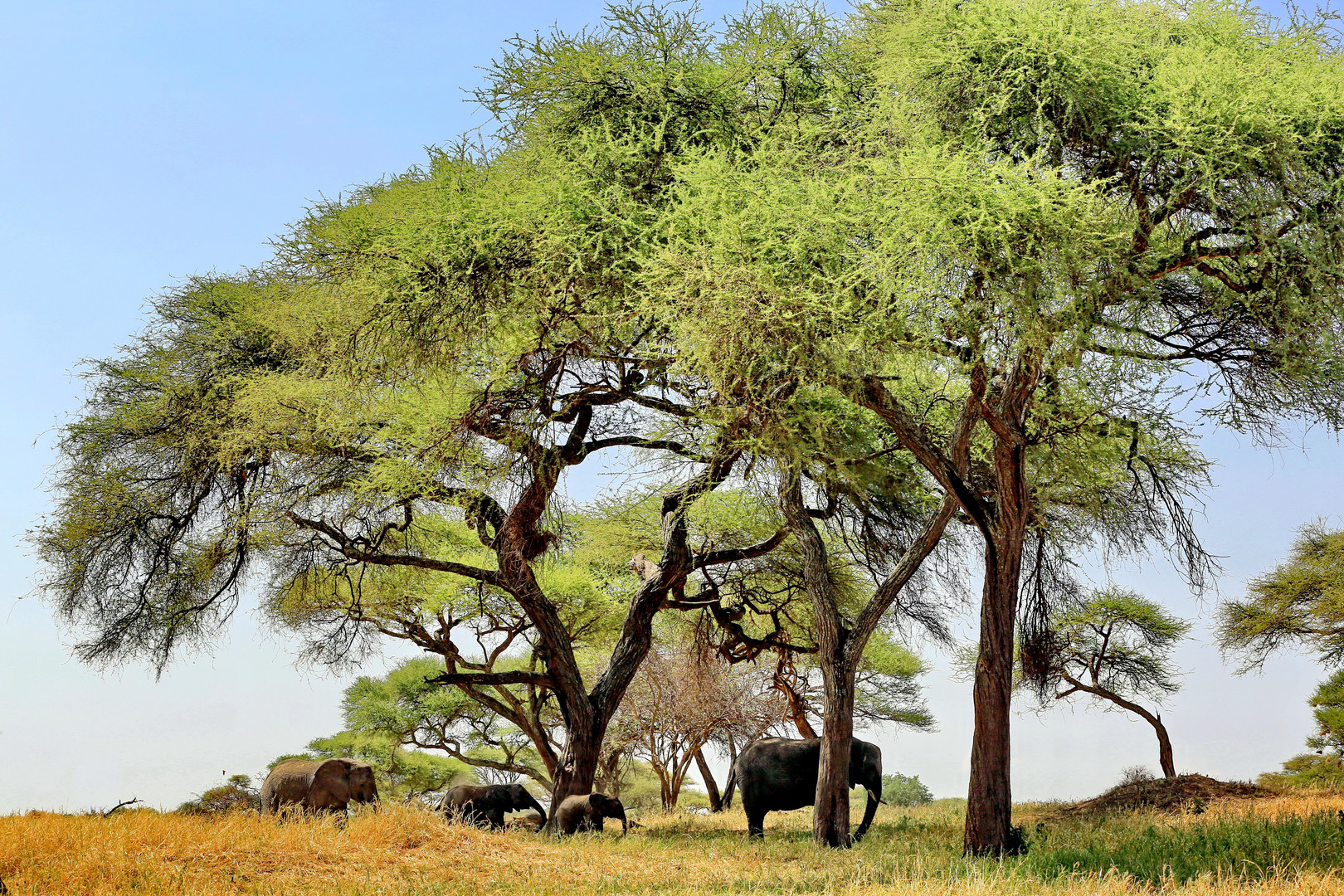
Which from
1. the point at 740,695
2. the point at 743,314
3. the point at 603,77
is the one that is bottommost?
the point at 740,695

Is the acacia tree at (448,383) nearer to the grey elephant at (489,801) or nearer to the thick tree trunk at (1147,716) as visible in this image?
the grey elephant at (489,801)

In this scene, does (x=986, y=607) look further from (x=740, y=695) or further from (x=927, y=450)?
(x=740, y=695)

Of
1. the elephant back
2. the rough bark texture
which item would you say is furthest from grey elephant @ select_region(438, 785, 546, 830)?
the rough bark texture

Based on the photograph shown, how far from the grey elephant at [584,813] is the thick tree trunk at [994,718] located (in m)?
5.40

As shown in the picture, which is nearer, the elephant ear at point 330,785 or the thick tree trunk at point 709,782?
the elephant ear at point 330,785

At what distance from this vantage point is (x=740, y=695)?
22906 millimetres

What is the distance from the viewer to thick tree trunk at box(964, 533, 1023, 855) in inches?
413

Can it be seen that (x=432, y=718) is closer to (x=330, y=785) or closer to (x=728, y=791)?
(x=728, y=791)

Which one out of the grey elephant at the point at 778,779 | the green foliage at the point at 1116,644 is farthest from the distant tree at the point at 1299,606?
the grey elephant at the point at 778,779

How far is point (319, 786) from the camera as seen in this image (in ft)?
45.1

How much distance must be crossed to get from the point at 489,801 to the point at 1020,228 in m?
10.6

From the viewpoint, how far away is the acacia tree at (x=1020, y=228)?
930cm

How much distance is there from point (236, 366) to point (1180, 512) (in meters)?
14.3

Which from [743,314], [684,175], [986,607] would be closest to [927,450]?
[986,607]
